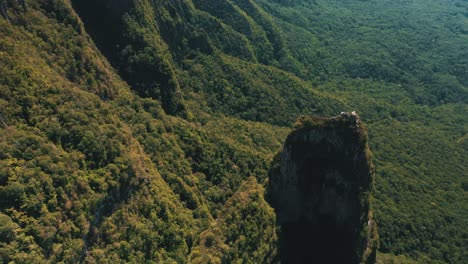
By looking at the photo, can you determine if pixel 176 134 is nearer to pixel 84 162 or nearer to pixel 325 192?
pixel 84 162

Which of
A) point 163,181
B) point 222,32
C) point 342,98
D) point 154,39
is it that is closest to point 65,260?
point 163,181

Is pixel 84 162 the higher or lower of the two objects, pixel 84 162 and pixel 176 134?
the higher

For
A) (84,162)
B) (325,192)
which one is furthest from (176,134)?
(325,192)

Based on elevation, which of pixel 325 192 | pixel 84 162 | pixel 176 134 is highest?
pixel 84 162

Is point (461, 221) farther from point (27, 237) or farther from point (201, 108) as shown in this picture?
point (27, 237)

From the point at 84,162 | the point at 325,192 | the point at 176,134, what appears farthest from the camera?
the point at 176,134

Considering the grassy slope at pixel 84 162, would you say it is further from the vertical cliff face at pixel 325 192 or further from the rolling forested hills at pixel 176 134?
the vertical cliff face at pixel 325 192

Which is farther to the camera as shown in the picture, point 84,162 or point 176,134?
point 176,134

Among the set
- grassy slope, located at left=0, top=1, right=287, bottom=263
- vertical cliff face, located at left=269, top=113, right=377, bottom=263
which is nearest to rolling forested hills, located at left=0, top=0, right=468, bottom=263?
grassy slope, located at left=0, top=1, right=287, bottom=263
